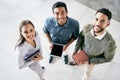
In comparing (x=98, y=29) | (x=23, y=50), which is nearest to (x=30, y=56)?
(x=23, y=50)

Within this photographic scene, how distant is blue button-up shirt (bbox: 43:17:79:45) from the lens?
3.00 meters

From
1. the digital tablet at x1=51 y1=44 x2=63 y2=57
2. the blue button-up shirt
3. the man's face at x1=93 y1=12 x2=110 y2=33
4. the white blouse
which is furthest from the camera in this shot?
the digital tablet at x1=51 y1=44 x2=63 y2=57

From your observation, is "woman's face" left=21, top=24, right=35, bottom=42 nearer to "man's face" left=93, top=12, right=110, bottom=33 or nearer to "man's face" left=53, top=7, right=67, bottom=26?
"man's face" left=53, top=7, right=67, bottom=26

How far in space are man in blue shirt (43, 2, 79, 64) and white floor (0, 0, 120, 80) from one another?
2.28 feet

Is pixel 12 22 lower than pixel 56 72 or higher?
higher

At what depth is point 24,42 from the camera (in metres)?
2.78

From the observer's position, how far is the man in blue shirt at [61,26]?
9.30ft

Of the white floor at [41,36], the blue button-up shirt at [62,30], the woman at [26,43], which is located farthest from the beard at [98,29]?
the white floor at [41,36]

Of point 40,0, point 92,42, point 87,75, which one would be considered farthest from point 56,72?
point 40,0

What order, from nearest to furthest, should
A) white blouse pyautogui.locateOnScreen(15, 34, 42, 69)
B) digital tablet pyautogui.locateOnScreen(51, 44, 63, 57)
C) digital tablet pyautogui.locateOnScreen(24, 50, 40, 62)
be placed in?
white blouse pyautogui.locateOnScreen(15, 34, 42, 69) < digital tablet pyautogui.locateOnScreen(24, 50, 40, 62) < digital tablet pyautogui.locateOnScreen(51, 44, 63, 57)

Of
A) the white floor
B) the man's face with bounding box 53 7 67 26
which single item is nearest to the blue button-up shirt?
the man's face with bounding box 53 7 67 26

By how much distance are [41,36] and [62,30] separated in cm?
116

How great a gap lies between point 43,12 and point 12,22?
0.55m

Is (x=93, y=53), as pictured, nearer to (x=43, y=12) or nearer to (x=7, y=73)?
(x=7, y=73)
